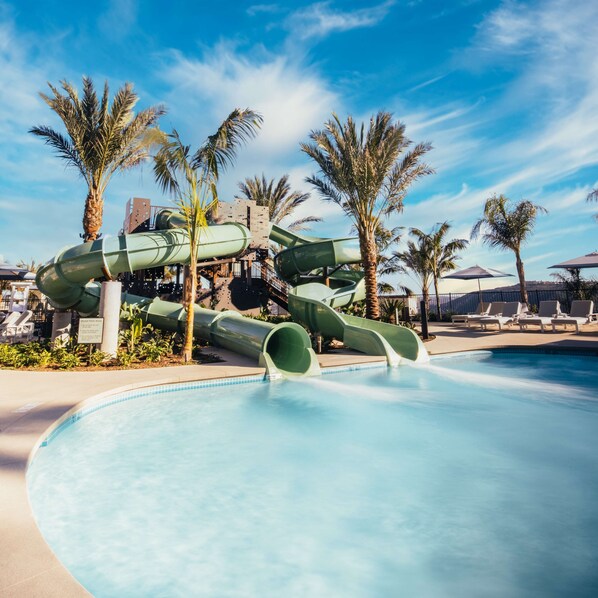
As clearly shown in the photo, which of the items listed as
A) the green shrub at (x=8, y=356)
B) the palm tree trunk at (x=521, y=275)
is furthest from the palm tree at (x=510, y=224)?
the green shrub at (x=8, y=356)

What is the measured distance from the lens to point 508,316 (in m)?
18.1

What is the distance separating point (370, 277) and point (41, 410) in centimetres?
1100

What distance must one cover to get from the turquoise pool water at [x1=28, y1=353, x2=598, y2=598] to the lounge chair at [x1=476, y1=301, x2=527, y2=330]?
33.7 ft

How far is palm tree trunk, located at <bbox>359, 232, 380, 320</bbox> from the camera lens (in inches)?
534

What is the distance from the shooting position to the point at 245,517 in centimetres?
335

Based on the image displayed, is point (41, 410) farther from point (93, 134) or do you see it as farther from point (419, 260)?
point (419, 260)

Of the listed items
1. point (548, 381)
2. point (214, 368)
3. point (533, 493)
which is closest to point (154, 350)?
point (214, 368)

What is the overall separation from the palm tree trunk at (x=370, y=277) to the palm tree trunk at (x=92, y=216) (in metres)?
8.94

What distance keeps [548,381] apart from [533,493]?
5955 millimetres

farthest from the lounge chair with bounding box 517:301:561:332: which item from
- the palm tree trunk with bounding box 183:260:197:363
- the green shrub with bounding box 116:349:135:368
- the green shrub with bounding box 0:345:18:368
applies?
the green shrub with bounding box 0:345:18:368

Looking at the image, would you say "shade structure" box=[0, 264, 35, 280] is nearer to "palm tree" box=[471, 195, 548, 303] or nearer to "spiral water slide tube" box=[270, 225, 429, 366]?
"spiral water slide tube" box=[270, 225, 429, 366]

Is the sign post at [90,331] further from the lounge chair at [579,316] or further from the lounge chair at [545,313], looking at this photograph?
the lounge chair at [579,316]

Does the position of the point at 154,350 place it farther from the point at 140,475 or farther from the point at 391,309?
the point at 391,309

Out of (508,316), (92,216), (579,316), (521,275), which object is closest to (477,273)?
(521,275)
